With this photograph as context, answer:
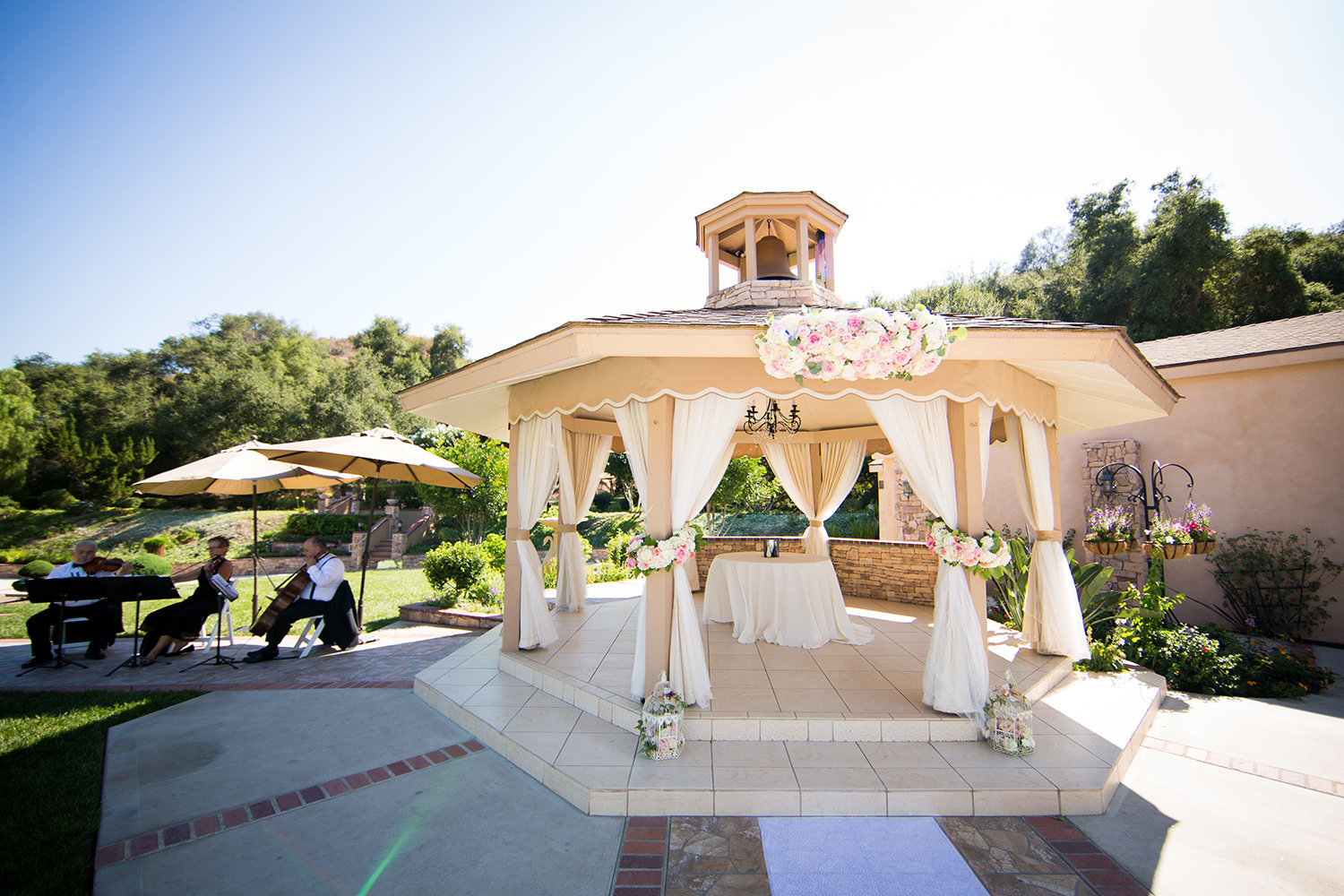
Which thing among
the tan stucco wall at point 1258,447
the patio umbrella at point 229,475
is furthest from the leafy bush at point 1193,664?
the patio umbrella at point 229,475

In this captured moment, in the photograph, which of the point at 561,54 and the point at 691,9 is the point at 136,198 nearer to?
the point at 561,54

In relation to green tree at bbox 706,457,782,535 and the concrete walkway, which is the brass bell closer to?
the concrete walkway

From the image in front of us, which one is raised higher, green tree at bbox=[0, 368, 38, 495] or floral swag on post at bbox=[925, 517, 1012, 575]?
green tree at bbox=[0, 368, 38, 495]

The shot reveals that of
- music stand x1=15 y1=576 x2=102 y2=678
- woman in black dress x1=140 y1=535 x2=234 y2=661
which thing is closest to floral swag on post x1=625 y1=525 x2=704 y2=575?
woman in black dress x1=140 y1=535 x2=234 y2=661

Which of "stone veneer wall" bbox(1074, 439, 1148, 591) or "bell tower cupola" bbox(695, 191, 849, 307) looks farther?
"stone veneer wall" bbox(1074, 439, 1148, 591)

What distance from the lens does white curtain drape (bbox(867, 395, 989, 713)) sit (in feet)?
14.0

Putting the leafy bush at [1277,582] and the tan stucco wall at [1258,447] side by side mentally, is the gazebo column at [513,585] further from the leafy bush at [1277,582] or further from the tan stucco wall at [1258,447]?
the tan stucco wall at [1258,447]

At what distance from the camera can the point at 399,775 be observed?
3906mm

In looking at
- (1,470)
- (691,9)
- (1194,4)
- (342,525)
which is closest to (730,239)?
(691,9)

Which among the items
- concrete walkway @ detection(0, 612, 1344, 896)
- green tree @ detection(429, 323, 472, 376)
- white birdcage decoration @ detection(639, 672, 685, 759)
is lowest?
concrete walkway @ detection(0, 612, 1344, 896)

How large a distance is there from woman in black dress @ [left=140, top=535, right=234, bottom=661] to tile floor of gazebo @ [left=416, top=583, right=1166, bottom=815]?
3.17 metres

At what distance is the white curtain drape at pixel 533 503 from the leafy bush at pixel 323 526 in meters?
16.0

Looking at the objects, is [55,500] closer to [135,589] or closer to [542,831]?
[135,589]

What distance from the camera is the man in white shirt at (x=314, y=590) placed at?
6844 millimetres
